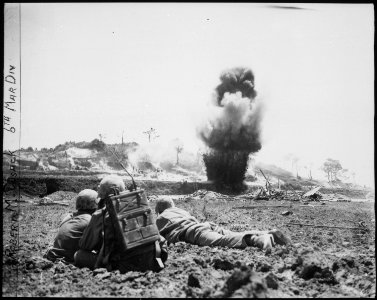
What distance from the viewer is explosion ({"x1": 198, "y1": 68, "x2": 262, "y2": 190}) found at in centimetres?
3769

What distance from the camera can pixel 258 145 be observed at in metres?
39.0

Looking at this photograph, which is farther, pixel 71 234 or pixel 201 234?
pixel 201 234

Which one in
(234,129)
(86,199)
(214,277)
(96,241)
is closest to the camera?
(214,277)

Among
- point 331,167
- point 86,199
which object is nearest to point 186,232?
point 86,199

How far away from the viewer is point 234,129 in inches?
1512

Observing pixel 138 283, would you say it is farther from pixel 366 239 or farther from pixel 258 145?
pixel 258 145

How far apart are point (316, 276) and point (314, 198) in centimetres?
2308

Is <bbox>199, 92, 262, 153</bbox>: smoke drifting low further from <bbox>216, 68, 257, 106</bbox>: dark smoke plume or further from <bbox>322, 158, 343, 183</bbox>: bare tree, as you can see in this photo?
<bbox>322, 158, 343, 183</bbox>: bare tree

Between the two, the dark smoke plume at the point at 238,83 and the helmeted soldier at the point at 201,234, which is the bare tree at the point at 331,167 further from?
the helmeted soldier at the point at 201,234

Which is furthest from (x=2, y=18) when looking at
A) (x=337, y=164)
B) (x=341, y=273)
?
(x=337, y=164)

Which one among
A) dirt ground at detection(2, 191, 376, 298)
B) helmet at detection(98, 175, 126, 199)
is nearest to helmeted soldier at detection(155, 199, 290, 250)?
dirt ground at detection(2, 191, 376, 298)

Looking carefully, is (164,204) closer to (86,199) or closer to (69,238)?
(86,199)

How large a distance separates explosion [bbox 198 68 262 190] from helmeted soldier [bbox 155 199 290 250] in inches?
1215

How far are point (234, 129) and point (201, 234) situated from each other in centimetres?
3285
